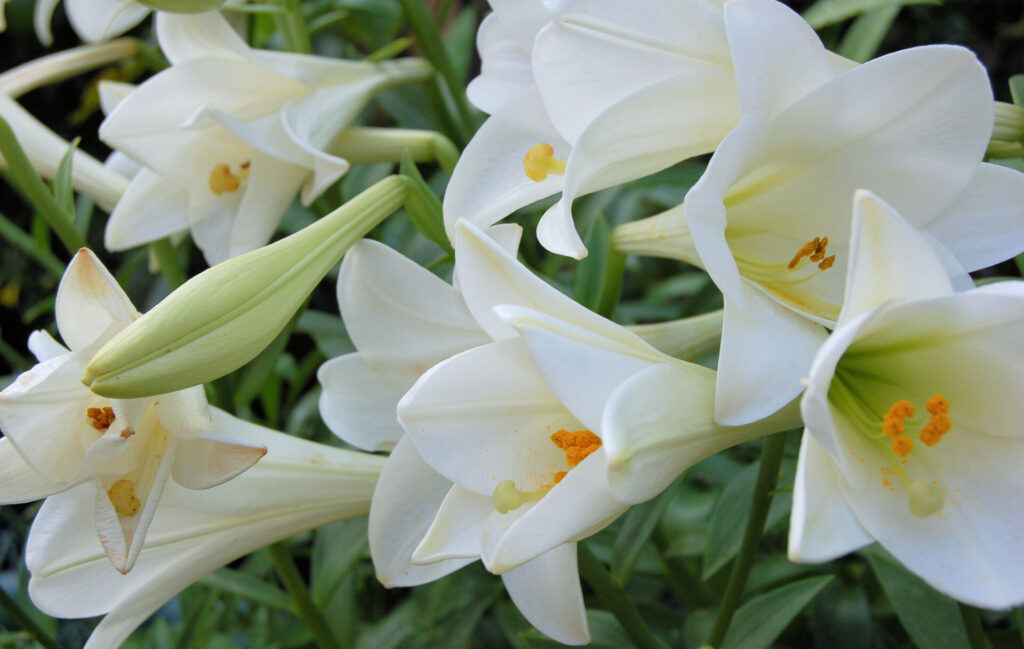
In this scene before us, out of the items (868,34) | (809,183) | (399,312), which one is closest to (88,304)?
(399,312)

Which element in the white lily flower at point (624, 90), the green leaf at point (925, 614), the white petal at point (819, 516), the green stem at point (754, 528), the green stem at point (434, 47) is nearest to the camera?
the white petal at point (819, 516)

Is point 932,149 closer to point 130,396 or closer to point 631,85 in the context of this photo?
point 631,85

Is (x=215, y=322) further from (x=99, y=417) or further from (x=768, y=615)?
(x=768, y=615)

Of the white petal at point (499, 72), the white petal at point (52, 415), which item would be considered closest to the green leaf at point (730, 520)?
the white petal at point (499, 72)

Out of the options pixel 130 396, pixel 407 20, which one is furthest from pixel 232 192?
pixel 130 396

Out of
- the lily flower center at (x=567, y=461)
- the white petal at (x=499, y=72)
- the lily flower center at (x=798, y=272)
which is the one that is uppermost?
the white petal at (x=499, y=72)

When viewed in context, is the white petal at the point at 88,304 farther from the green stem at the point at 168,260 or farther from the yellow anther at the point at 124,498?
the green stem at the point at 168,260
